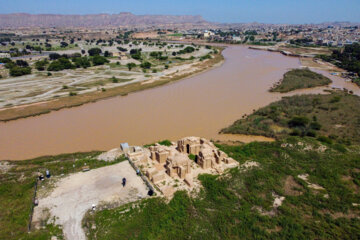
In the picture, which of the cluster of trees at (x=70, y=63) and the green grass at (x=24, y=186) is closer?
the green grass at (x=24, y=186)

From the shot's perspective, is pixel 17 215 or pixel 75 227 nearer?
pixel 75 227

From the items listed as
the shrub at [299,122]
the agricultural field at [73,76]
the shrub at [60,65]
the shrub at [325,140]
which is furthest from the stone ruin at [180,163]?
→ the shrub at [60,65]

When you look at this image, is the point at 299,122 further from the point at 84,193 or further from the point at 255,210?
the point at 84,193

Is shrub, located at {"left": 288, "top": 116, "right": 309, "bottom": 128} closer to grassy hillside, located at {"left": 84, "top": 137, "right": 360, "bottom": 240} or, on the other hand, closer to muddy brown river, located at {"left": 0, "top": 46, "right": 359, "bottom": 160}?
muddy brown river, located at {"left": 0, "top": 46, "right": 359, "bottom": 160}

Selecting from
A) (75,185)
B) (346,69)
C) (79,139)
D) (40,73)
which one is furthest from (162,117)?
(346,69)

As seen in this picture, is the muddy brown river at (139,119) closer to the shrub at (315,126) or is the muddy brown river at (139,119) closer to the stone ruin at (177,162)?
the stone ruin at (177,162)

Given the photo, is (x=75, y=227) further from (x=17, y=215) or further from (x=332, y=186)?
(x=332, y=186)

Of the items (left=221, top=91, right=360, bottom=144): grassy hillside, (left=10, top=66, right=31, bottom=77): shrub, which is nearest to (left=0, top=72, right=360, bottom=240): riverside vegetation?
(left=221, top=91, right=360, bottom=144): grassy hillside
